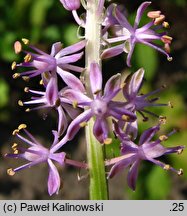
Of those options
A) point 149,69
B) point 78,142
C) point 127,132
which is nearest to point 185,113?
point 149,69

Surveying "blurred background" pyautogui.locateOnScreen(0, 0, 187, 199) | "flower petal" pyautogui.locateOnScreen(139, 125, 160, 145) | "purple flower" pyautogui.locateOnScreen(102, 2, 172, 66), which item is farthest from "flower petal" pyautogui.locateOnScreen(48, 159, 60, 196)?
"blurred background" pyautogui.locateOnScreen(0, 0, 187, 199)

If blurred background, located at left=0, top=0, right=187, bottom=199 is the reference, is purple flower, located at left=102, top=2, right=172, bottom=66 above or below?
below

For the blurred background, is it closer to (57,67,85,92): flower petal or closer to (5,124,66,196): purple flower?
(5,124,66,196): purple flower

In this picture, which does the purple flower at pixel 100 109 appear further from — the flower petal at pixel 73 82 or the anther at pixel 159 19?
the anther at pixel 159 19

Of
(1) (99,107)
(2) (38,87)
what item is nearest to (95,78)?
(1) (99,107)

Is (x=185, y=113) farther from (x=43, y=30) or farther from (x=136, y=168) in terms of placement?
(x=136, y=168)

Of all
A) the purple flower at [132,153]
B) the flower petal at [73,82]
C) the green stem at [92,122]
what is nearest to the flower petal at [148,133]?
the purple flower at [132,153]

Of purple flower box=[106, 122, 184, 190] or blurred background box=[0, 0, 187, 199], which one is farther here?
blurred background box=[0, 0, 187, 199]

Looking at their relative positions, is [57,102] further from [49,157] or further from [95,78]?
[49,157]
